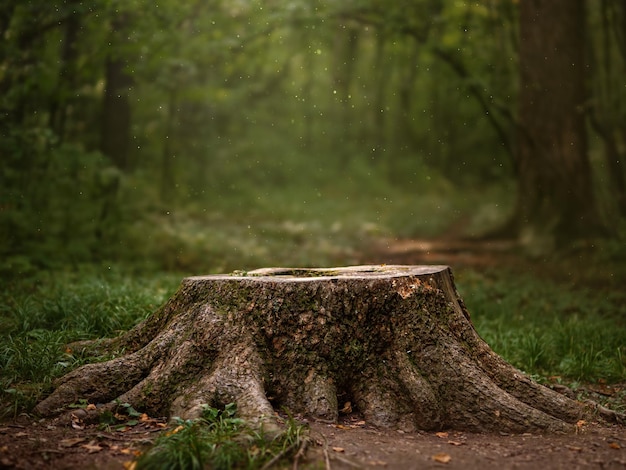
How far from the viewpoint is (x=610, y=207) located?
13.9 m

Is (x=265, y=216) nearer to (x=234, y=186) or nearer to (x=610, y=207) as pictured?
(x=234, y=186)

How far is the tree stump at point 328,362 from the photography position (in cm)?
443

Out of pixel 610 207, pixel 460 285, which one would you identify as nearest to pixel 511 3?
pixel 610 207

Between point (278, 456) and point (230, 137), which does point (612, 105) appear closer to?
point (230, 137)

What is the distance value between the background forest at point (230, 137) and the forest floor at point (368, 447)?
5.51 metres

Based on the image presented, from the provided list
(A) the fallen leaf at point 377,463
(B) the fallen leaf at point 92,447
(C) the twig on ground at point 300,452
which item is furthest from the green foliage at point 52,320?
(A) the fallen leaf at point 377,463

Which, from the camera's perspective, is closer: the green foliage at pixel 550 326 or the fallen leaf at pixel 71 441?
the fallen leaf at pixel 71 441

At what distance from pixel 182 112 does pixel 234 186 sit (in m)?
3.86

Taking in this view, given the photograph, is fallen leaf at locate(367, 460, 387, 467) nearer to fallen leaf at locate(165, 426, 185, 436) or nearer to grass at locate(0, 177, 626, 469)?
grass at locate(0, 177, 626, 469)

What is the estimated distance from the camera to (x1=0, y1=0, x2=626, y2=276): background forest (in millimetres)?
10508

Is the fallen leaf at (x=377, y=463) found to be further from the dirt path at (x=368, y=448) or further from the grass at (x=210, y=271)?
the grass at (x=210, y=271)

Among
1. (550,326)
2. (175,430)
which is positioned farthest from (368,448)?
(550,326)

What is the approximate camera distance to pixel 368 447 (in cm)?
389

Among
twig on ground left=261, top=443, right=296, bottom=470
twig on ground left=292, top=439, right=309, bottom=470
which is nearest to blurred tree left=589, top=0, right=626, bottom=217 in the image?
twig on ground left=292, top=439, right=309, bottom=470
